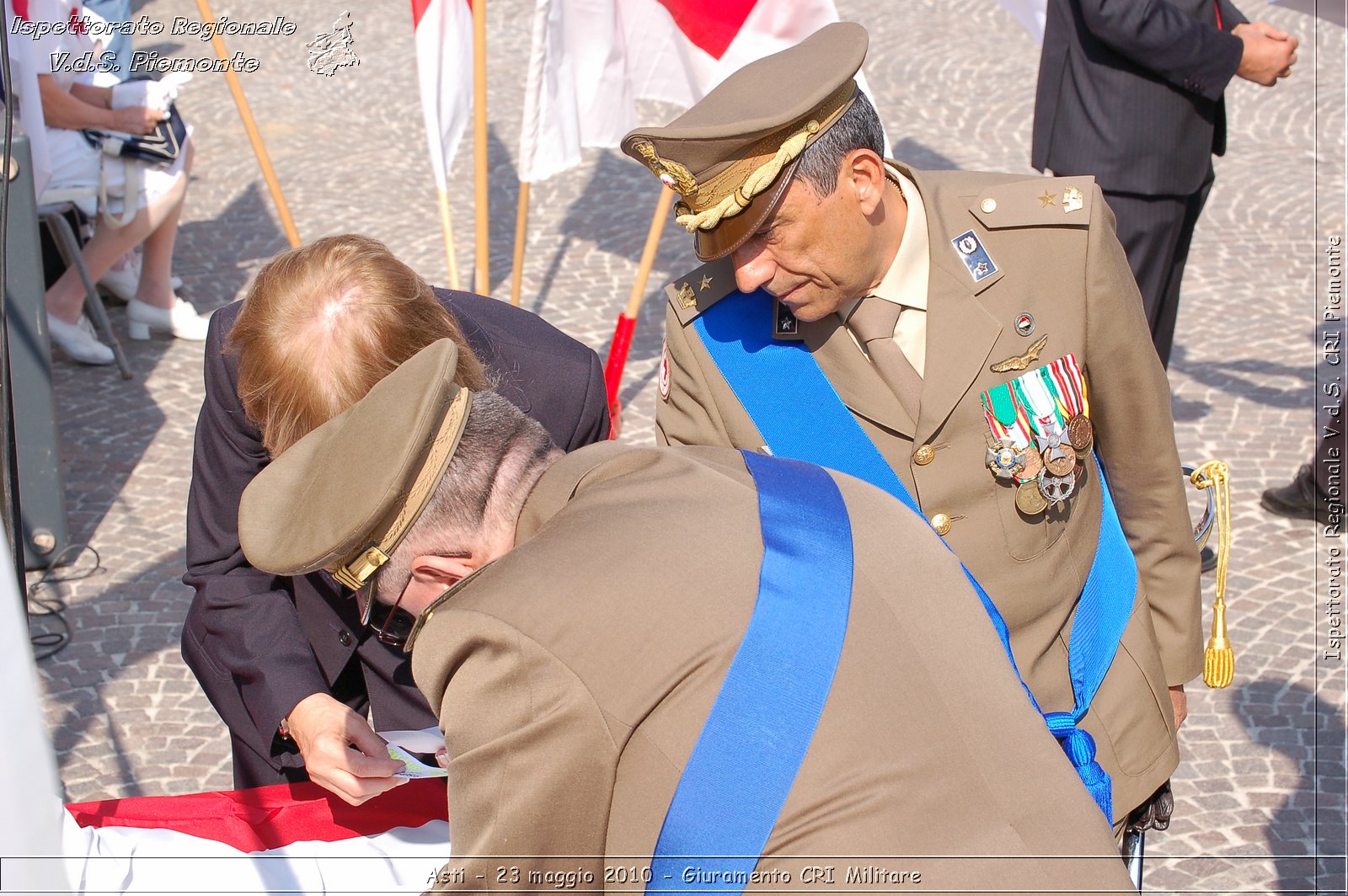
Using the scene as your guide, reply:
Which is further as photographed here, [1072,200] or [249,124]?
[249,124]

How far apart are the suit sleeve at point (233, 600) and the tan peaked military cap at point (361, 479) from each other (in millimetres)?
554

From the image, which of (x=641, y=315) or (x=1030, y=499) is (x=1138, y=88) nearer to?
(x=1030, y=499)

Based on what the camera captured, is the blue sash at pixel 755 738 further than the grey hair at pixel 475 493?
No

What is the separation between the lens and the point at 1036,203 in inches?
93.8

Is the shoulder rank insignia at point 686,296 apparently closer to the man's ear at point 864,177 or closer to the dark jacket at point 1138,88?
the man's ear at point 864,177

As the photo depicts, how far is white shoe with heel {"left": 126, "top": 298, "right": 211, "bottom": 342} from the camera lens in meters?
6.68

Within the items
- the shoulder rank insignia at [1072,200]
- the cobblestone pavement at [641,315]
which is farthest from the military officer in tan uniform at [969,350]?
the cobblestone pavement at [641,315]

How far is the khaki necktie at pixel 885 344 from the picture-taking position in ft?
7.70

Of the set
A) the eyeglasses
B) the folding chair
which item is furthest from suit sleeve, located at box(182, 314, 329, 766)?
the folding chair

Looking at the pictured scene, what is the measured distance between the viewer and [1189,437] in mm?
5676

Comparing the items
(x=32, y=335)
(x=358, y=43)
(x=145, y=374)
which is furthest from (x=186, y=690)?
(x=358, y=43)

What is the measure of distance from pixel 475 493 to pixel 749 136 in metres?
0.84

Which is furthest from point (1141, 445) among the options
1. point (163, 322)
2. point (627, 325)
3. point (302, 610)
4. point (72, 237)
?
point (163, 322)

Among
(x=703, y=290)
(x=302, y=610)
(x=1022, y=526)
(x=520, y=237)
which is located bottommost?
(x=520, y=237)
